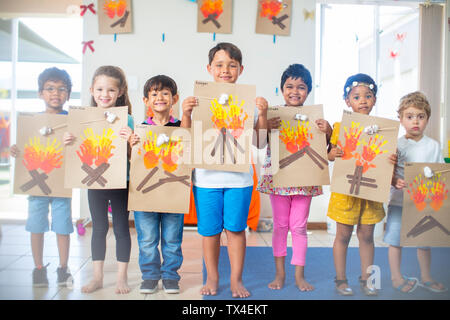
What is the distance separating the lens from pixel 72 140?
142 centimetres

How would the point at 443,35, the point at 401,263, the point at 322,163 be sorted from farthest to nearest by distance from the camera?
1. the point at 443,35
2. the point at 401,263
3. the point at 322,163

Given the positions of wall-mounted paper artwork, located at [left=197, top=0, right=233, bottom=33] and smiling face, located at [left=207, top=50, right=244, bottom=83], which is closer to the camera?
smiling face, located at [left=207, top=50, right=244, bottom=83]

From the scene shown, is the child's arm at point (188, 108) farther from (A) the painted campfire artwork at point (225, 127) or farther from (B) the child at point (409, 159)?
(B) the child at point (409, 159)

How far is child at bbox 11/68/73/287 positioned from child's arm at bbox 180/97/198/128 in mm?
533

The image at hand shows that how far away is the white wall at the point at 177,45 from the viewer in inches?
66.4

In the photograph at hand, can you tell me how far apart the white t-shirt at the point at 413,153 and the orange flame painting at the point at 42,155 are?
1458 millimetres

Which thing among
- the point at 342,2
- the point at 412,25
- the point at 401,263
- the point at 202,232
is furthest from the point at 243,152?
the point at 412,25

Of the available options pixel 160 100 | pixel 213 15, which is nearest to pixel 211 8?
pixel 213 15

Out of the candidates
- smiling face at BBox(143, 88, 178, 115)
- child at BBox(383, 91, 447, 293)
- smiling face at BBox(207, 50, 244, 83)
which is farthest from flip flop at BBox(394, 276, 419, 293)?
smiling face at BBox(143, 88, 178, 115)

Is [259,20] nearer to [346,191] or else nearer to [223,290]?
[346,191]

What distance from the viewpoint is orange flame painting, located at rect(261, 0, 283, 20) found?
1.68 m

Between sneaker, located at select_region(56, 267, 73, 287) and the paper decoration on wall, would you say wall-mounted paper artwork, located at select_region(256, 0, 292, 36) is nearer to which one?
the paper decoration on wall

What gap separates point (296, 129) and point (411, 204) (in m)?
A: 0.58

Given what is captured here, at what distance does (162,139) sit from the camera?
1.40m
